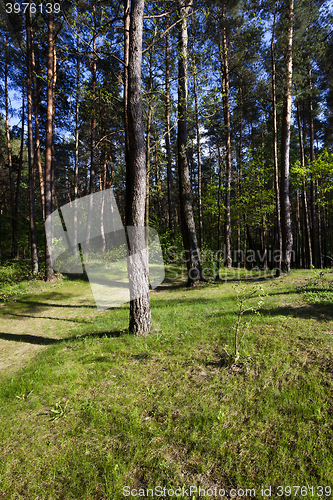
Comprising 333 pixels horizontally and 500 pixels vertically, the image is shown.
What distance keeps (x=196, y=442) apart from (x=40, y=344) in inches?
189

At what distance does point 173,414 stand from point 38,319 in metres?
6.49

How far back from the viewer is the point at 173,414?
2.91 metres

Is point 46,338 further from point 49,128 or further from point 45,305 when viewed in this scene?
point 49,128

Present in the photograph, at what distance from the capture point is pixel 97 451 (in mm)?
2543

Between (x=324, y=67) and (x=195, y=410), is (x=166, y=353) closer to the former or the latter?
(x=195, y=410)

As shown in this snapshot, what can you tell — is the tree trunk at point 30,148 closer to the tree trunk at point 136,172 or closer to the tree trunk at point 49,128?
the tree trunk at point 49,128

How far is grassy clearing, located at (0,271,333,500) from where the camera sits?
7.37 ft

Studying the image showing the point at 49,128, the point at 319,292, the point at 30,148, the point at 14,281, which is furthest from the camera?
the point at 30,148

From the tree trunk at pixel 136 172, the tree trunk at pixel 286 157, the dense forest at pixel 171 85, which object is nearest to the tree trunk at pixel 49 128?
the dense forest at pixel 171 85

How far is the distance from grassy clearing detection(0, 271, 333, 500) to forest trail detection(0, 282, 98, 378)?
0.79 m

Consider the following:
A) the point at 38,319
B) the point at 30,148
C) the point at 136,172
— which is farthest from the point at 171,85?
the point at 38,319

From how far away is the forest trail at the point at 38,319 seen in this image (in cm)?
543

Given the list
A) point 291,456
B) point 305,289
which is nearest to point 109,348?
point 291,456

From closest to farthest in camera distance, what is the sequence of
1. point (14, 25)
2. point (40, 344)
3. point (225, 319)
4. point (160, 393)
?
point (160, 393) → point (225, 319) → point (40, 344) → point (14, 25)
